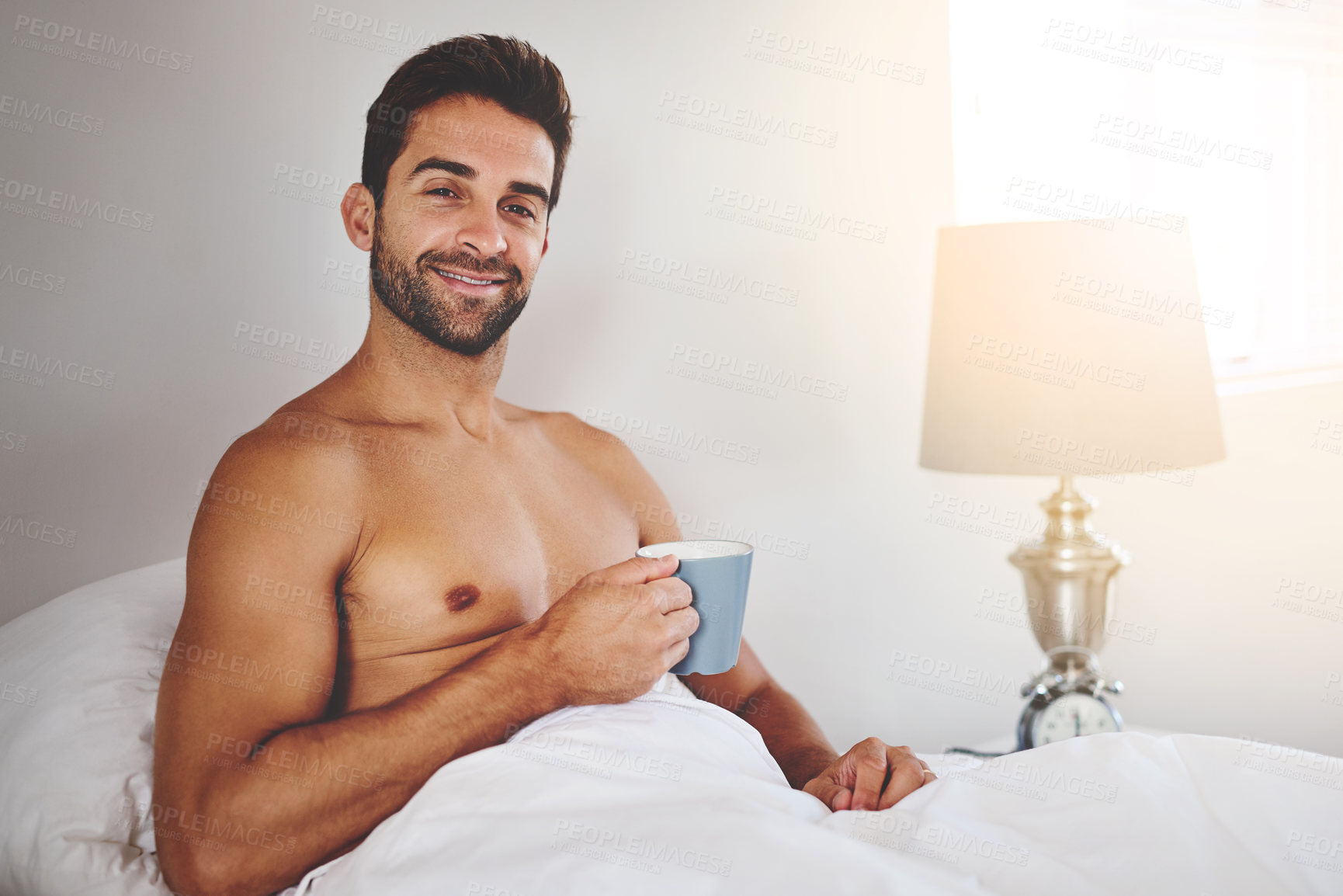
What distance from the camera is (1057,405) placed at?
4.46 feet

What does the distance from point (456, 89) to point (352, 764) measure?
785 millimetres

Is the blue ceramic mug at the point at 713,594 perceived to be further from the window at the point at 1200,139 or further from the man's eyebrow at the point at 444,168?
the window at the point at 1200,139

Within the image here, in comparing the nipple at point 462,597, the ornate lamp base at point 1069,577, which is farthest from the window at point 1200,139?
the nipple at point 462,597

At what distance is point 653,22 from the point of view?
1581mm

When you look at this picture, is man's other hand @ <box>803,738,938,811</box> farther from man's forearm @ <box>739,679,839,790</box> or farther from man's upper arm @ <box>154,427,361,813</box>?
man's upper arm @ <box>154,427,361,813</box>

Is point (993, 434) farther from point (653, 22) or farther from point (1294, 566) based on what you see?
point (653, 22)

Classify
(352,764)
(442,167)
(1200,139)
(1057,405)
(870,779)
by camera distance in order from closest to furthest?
1. (352,764)
2. (870,779)
3. (442,167)
4. (1057,405)
5. (1200,139)

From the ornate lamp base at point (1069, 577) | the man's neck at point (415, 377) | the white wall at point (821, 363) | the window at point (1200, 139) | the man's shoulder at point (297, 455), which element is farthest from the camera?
the window at point (1200, 139)

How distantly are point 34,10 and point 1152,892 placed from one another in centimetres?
141

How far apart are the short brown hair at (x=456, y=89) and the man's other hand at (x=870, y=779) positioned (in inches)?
33.0

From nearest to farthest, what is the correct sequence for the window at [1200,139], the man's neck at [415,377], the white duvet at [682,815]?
the white duvet at [682,815]
the man's neck at [415,377]
the window at [1200,139]

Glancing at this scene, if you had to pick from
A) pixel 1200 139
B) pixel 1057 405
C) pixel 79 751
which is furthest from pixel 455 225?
pixel 1200 139

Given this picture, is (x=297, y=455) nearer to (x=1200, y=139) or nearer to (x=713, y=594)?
(x=713, y=594)

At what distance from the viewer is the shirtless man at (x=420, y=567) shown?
30.5 inches
